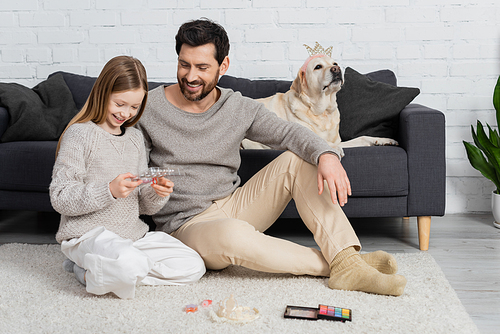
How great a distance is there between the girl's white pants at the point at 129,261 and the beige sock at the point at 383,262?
0.56 meters

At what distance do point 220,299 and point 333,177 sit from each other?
52cm

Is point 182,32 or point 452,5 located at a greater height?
point 452,5

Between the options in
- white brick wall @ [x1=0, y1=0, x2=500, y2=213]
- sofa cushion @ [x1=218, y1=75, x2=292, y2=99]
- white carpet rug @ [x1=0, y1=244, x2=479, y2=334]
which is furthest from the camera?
white brick wall @ [x1=0, y1=0, x2=500, y2=213]

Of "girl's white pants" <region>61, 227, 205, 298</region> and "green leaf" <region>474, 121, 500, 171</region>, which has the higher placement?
"green leaf" <region>474, 121, 500, 171</region>

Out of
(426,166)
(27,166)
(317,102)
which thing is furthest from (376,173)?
(27,166)

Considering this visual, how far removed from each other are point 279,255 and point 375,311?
0.35 meters

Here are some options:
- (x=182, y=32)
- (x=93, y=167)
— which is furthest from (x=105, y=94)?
(x=182, y=32)

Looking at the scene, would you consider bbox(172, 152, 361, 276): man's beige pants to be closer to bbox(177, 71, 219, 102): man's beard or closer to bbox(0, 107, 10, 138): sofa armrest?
bbox(177, 71, 219, 102): man's beard

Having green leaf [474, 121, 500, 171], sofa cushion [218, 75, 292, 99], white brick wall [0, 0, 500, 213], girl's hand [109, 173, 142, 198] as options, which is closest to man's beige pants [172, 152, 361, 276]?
girl's hand [109, 173, 142, 198]

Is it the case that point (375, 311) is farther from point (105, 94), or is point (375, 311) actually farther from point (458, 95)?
point (458, 95)

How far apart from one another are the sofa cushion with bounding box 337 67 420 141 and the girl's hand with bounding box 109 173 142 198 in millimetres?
1349

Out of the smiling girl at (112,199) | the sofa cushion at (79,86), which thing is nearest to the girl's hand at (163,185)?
the smiling girl at (112,199)

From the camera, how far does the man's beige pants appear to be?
1.45 meters

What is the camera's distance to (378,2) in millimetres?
2709
